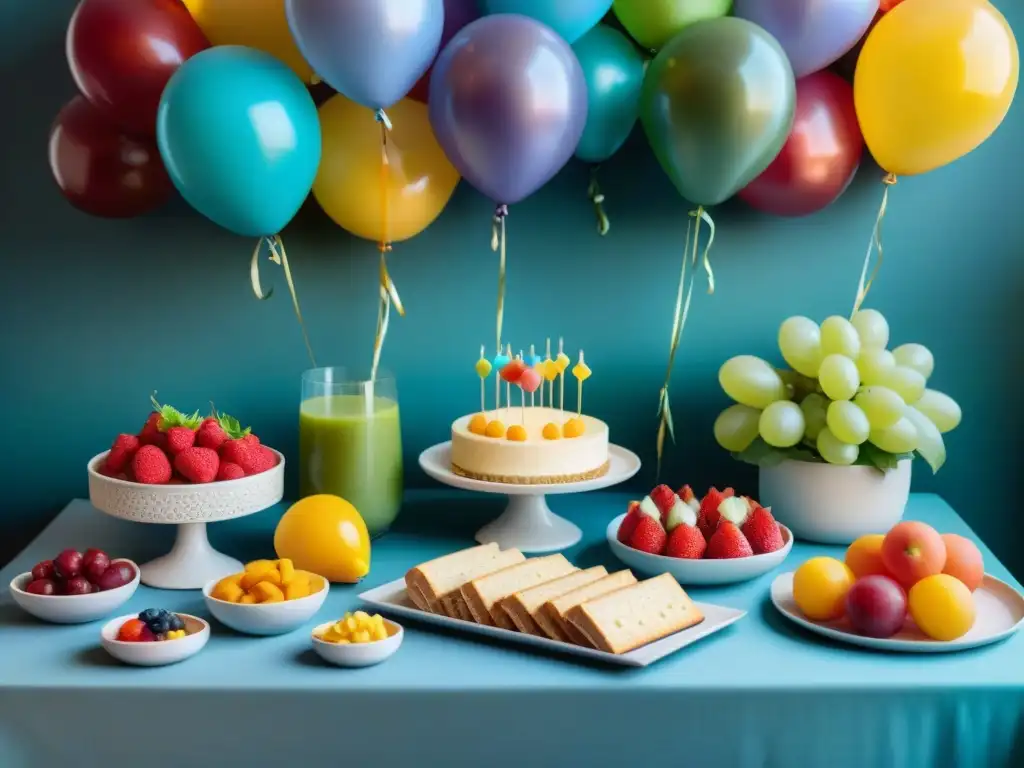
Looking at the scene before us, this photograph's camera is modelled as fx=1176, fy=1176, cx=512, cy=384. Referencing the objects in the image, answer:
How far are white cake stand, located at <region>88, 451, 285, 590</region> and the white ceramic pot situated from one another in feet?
2.40

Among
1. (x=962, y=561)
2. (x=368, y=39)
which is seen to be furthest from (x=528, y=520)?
(x=368, y=39)

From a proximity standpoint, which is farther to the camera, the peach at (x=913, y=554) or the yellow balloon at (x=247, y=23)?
the yellow balloon at (x=247, y=23)

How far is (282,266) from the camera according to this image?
6.30 feet

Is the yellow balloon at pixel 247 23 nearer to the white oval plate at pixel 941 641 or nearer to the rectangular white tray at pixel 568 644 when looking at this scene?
the rectangular white tray at pixel 568 644

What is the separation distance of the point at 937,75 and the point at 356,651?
1.05 m

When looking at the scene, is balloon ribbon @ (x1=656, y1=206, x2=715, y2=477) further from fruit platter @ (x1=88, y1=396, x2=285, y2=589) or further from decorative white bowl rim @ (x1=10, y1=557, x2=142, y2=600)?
decorative white bowl rim @ (x1=10, y1=557, x2=142, y2=600)

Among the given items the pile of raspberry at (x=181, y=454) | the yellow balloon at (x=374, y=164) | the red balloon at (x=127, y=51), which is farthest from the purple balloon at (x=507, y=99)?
the pile of raspberry at (x=181, y=454)

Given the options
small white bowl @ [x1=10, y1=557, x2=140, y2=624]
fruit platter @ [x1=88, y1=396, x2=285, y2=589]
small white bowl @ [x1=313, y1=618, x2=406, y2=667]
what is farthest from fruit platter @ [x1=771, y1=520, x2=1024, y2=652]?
small white bowl @ [x1=10, y1=557, x2=140, y2=624]

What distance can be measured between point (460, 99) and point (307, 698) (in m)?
0.73

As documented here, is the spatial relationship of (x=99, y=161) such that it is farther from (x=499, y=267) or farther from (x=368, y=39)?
(x=499, y=267)

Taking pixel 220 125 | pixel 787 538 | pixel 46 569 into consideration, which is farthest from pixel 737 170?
pixel 46 569

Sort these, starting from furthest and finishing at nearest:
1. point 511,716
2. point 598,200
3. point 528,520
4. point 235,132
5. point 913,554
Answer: point 598,200, point 528,520, point 235,132, point 913,554, point 511,716

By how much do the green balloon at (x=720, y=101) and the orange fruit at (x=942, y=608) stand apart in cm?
57

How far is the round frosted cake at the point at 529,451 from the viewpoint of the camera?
5.31 feet
